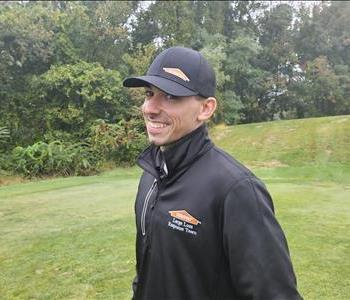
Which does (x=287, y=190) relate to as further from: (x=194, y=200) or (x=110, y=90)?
(x=110, y=90)

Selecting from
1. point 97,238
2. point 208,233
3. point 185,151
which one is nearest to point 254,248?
point 208,233

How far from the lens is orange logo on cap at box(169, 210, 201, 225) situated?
5.58 ft

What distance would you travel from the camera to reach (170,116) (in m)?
1.87

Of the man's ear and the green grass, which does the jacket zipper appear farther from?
the green grass

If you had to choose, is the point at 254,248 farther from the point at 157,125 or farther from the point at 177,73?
the point at 177,73

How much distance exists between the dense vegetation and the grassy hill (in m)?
3.47

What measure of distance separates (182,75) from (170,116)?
17cm

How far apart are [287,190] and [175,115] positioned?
8558 mm

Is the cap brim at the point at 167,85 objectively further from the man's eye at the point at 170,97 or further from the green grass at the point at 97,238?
the green grass at the point at 97,238

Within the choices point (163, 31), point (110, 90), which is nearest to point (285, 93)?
point (163, 31)

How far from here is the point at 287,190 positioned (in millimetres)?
10000

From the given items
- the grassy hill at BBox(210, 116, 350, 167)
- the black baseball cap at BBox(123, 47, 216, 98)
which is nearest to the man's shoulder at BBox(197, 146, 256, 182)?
the black baseball cap at BBox(123, 47, 216, 98)

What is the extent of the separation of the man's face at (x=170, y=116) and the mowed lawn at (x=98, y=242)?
2.67 metres

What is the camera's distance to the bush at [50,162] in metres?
15.6
